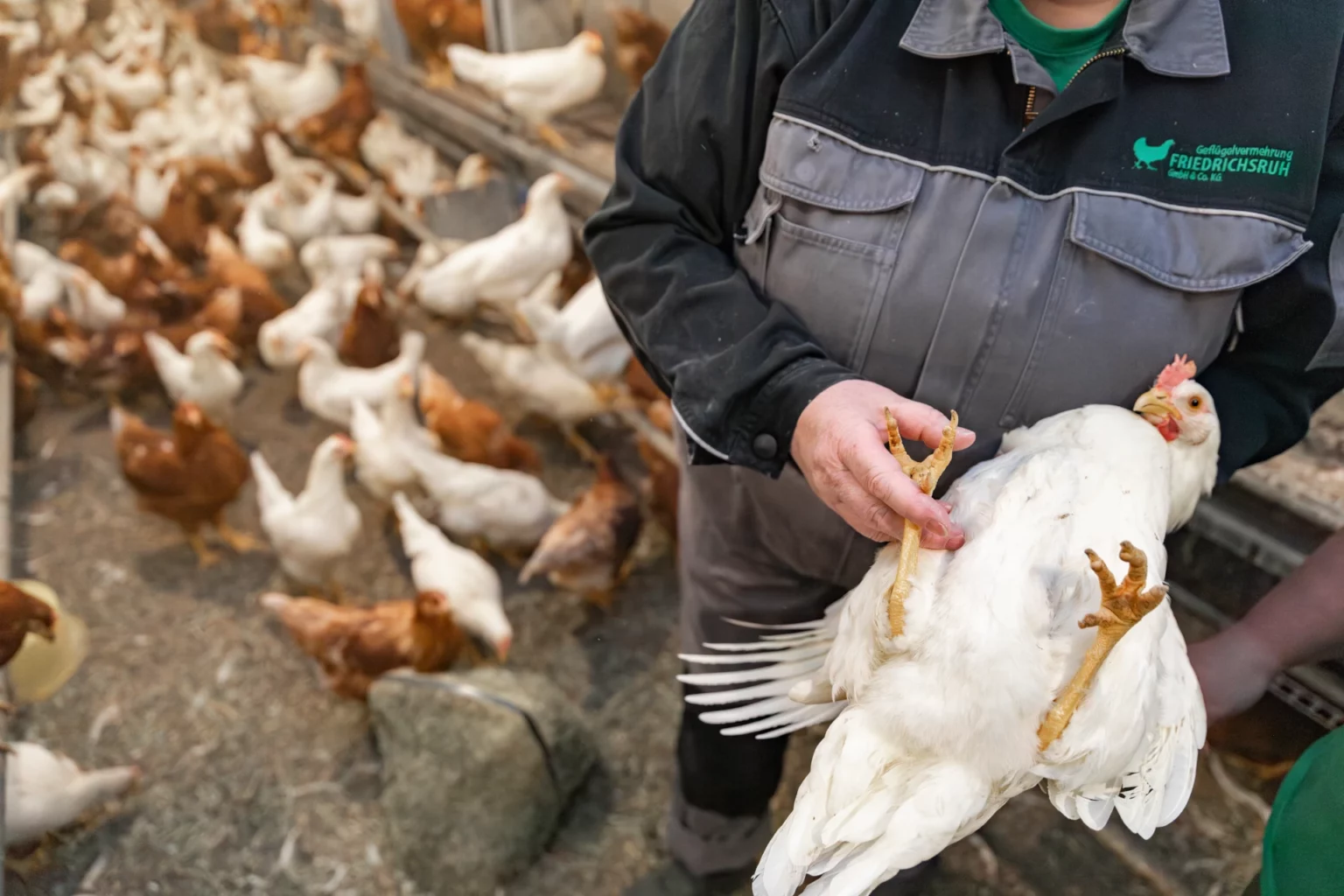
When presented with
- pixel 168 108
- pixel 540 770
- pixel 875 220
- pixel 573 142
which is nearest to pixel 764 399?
pixel 875 220

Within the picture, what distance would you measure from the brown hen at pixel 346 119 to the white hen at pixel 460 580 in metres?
2.26

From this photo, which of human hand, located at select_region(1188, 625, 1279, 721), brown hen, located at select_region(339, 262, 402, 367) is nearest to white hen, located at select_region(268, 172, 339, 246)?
brown hen, located at select_region(339, 262, 402, 367)

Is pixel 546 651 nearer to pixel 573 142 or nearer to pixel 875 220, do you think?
pixel 875 220

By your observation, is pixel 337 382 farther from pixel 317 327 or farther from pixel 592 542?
pixel 592 542

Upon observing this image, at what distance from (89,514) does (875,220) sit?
8.00 feet

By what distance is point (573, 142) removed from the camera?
2803 millimetres

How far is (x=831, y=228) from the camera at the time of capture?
79 cm

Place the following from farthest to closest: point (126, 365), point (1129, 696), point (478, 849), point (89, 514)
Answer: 1. point (126, 365)
2. point (89, 514)
3. point (478, 849)
4. point (1129, 696)

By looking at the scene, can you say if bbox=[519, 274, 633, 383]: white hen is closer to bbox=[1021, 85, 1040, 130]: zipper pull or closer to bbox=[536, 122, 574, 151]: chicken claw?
bbox=[536, 122, 574, 151]: chicken claw

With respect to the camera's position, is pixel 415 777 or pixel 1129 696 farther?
pixel 415 777

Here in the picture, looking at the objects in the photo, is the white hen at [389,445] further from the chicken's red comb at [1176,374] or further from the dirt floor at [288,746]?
the chicken's red comb at [1176,374]

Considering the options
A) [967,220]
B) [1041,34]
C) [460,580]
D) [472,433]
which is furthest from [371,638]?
→ [1041,34]

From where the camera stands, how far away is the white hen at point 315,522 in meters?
1.97

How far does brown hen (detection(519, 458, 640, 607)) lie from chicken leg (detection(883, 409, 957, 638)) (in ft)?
4.17
